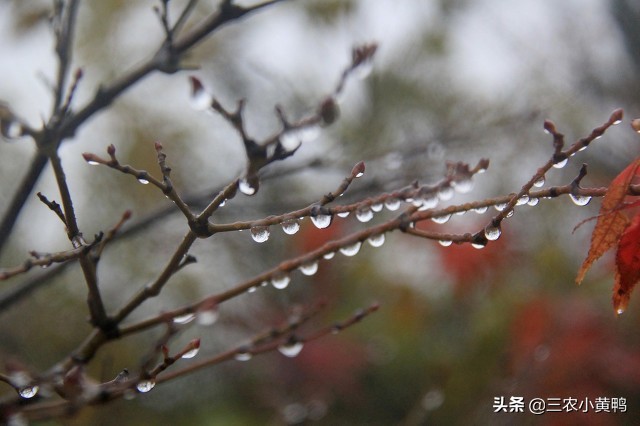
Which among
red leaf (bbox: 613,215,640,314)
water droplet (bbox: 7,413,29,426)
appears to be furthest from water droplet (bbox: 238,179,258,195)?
red leaf (bbox: 613,215,640,314)

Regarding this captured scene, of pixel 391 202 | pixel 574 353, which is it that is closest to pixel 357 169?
pixel 391 202

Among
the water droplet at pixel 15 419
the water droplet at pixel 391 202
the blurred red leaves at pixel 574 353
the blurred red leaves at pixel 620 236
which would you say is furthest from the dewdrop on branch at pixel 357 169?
the blurred red leaves at pixel 574 353

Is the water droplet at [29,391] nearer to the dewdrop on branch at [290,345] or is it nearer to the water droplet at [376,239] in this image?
the dewdrop on branch at [290,345]

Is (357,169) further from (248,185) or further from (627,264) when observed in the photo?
(627,264)

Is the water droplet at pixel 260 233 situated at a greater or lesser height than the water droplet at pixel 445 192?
lesser

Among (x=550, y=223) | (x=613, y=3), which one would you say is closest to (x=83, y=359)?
(x=550, y=223)

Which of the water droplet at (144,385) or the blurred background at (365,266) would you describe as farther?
the blurred background at (365,266)

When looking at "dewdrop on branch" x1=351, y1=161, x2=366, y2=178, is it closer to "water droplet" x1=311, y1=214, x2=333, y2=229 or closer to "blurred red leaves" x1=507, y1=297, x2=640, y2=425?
"water droplet" x1=311, y1=214, x2=333, y2=229
